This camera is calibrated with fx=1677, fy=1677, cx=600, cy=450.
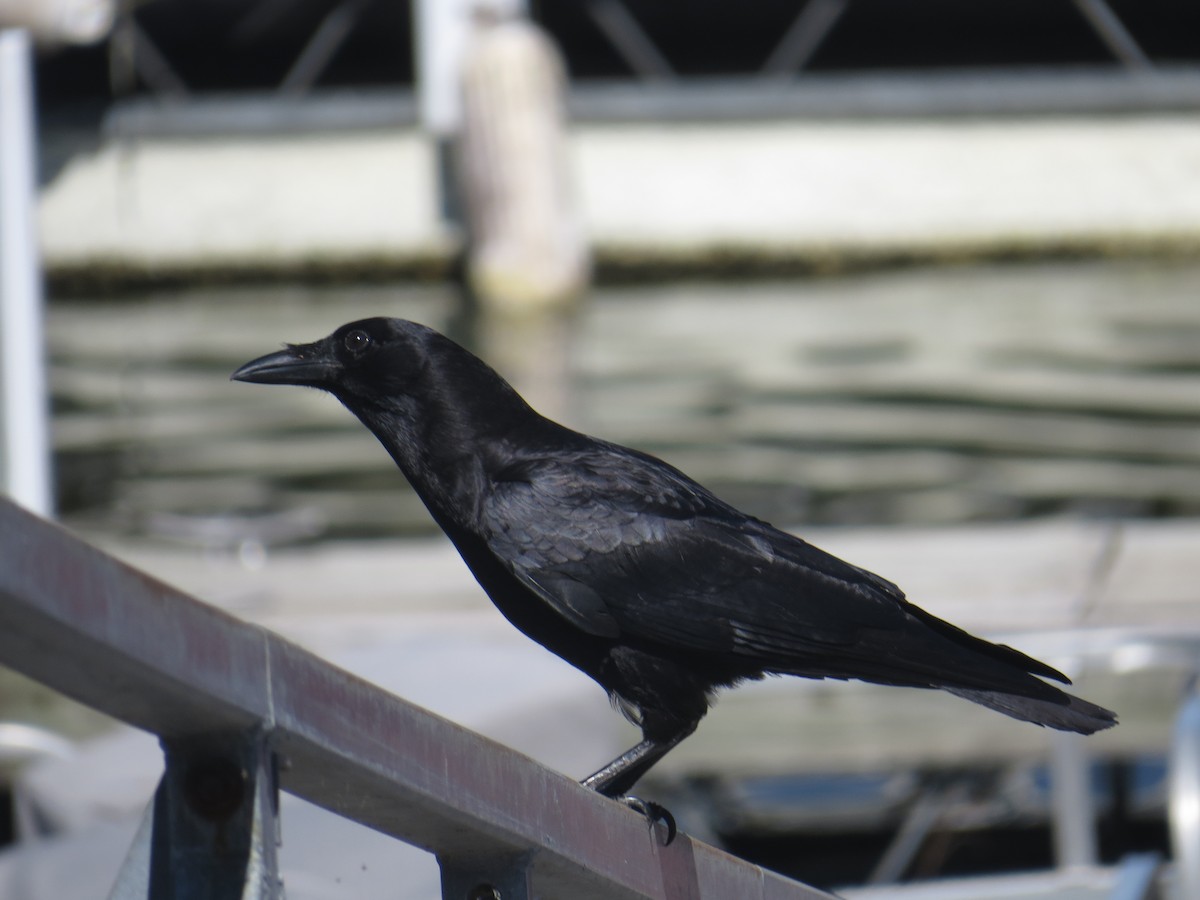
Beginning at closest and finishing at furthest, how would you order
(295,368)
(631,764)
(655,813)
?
1. (655,813)
2. (631,764)
3. (295,368)

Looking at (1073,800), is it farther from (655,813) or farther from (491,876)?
(491,876)

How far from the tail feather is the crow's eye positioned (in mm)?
984

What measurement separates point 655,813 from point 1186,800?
1016 mm

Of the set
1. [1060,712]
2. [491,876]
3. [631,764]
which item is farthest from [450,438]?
[491,876]

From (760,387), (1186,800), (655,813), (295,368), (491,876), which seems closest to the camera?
(491,876)

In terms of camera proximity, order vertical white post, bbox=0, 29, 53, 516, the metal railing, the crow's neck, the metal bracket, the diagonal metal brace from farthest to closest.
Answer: vertical white post, bbox=0, 29, 53, 516, the crow's neck, the metal bracket, the diagonal metal brace, the metal railing

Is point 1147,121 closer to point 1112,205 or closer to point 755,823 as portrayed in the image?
point 1112,205

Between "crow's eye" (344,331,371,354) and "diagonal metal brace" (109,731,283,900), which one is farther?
"crow's eye" (344,331,371,354)

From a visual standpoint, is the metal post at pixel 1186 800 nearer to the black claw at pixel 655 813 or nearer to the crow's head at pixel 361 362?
the black claw at pixel 655 813

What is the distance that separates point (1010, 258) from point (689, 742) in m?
5.08

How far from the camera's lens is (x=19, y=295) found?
4684 millimetres

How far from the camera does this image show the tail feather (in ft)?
6.13

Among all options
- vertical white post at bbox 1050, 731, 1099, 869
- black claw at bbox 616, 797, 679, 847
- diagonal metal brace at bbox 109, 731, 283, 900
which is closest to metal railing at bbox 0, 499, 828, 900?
diagonal metal brace at bbox 109, 731, 283, 900

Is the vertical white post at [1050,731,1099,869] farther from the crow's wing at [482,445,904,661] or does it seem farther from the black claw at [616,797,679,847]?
the black claw at [616,797,679,847]
